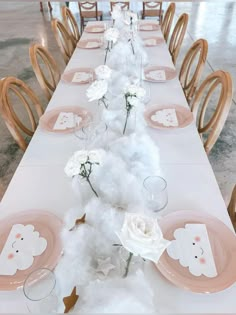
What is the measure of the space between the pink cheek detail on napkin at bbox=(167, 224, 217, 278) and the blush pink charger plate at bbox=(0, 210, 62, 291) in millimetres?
393

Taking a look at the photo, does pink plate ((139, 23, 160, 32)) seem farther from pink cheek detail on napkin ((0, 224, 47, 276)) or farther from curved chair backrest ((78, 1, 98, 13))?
pink cheek detail on napkin ((0, 224, 47, 276))

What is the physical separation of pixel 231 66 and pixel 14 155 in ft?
10.4

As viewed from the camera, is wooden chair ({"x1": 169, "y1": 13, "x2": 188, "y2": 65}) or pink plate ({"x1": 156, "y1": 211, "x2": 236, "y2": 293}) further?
wooden chair ({"x1": 169, "y1": 13, "x2": 188, "y2": 65})

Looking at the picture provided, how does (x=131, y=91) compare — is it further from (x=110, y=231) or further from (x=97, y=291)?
(x=97, y=291)

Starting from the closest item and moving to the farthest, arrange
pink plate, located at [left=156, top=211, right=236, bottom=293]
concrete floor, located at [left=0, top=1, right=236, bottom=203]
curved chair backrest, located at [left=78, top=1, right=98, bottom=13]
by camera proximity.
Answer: pink plate, located at [left=156, top=211, right=236, bottom=293] → concrete floor, located at [left=0, top=1, right=236, bottom=203] → curved chair backrest, located at [left=78, top=1, right=98, bottom=13]

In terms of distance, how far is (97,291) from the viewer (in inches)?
30.1

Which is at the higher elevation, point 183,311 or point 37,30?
point 183,311

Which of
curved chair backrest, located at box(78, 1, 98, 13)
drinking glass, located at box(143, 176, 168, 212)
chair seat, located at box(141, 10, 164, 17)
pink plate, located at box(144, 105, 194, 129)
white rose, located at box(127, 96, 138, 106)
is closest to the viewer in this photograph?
drinking glass, located at box(143, 176, 168, 212)

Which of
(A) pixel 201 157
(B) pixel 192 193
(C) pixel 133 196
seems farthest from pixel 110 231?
(A) pixel 201 157

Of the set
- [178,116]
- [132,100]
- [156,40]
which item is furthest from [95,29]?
[132,100]

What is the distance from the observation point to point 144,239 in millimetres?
699

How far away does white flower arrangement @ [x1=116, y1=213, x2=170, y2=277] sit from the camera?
70 centimetres

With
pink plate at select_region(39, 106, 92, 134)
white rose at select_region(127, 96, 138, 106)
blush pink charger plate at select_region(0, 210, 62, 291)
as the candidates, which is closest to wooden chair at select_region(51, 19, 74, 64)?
pink plate at select_region(39, 106, 92, 134)

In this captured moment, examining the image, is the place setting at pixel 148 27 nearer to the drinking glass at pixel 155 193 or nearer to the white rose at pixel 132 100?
the white rose at pixel 132 100
